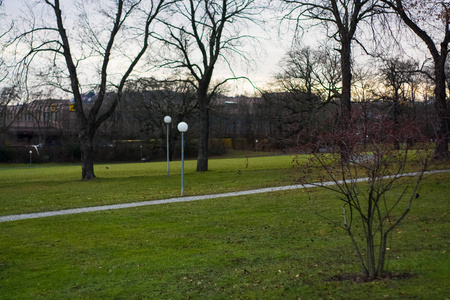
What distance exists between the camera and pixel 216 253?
346 inches

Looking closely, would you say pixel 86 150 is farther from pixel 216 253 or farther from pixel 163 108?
pixel 163 108

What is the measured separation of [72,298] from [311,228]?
5685 mm

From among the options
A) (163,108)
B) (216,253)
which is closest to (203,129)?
(216,253)

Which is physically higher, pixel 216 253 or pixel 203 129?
pixel 203 129

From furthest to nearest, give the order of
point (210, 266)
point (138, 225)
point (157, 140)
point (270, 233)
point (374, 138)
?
point (157, 140), point (138, 225), point (270, 233), point (210, 266), point (374, 138)

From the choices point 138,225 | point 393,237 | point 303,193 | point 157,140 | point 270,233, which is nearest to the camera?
point 393,237

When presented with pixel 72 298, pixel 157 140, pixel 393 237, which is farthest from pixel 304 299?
pixel 157 140

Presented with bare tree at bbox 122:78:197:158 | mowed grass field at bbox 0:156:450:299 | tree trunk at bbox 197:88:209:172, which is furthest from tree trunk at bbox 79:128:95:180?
mowed grass field at bbox 0:156:450:299

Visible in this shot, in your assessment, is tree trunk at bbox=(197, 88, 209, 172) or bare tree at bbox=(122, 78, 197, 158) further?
bare tree at bbox=(122, 78, 197, 158)

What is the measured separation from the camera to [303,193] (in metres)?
16.2

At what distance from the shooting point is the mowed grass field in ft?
21.1

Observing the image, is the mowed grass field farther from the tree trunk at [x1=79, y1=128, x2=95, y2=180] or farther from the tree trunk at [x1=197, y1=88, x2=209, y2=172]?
the tree trunk at [x1=197, y1=88, x2=209, y2=172]

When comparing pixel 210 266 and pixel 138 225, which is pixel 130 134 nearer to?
pixel 138 225

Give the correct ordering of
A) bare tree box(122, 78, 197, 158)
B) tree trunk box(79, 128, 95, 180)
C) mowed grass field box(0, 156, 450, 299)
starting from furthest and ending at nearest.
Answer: bare tree box(122, 78, 197, 158), tree trunk box(79, 128, 95, 180), mowed grass field box(0, 156, 450, 299)
